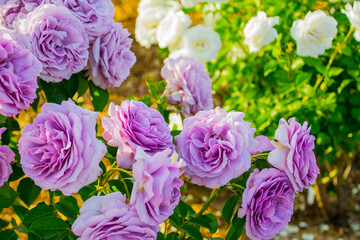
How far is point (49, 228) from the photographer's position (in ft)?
3.01

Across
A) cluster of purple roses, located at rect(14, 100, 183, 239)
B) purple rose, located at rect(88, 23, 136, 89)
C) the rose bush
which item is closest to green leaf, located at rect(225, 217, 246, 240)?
the rose bush

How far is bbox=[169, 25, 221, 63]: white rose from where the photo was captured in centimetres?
198

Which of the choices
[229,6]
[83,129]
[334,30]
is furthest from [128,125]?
[229,6]

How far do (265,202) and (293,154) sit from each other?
0.38ft

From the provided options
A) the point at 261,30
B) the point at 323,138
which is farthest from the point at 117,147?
the point at 323,138

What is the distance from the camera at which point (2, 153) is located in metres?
0.95

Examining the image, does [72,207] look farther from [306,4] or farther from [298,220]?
[298,220]

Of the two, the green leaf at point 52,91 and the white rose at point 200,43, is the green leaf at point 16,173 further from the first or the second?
the white rose at point 200,43

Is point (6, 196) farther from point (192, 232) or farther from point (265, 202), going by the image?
point (265, 202)

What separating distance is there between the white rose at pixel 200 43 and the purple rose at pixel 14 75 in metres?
1.14

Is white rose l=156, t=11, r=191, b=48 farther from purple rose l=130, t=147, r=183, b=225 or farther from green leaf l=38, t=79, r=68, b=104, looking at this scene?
purple rose l=130, t=147, r=183, b=225

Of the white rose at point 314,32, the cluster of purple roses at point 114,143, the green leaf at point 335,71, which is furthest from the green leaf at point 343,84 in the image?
the cluster of purple roses at point 114,143

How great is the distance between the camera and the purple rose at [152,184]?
78 cm

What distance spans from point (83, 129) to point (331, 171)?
206cm
